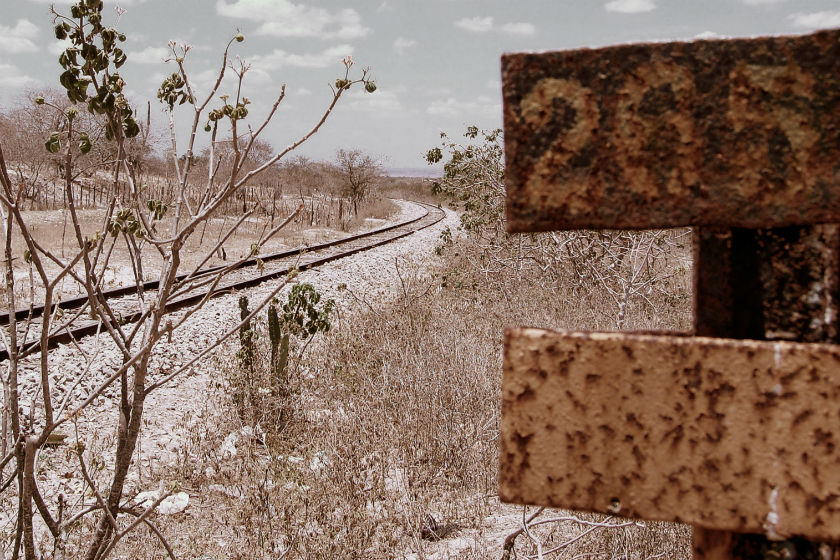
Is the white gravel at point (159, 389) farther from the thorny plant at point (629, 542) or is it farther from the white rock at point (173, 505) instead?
the thorny plant at point (629, 542)

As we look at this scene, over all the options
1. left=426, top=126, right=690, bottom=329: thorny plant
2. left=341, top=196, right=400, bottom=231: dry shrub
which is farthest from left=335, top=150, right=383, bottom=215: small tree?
left=426, top=126, right=690, bottom=329: thorny plant

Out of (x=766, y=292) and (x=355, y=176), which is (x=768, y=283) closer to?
(x=766, y=292)

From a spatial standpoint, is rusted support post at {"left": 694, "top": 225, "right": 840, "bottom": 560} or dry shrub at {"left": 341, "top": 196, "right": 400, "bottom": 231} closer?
rusted support post at {"left": 694, "top": 225, "right": 840, "bottom": 560}

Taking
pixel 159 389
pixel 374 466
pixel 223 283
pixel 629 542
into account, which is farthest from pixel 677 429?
pixel 223 283

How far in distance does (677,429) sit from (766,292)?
224 mm

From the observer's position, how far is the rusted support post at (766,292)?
35.1 inches

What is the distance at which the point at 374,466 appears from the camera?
15.9 feet

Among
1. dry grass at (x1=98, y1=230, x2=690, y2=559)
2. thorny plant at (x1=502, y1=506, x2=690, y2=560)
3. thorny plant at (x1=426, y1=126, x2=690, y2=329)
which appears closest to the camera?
thorny plant at (x1=502, y1=506, x2=690, y2=560)

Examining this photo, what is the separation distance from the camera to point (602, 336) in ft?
3.06

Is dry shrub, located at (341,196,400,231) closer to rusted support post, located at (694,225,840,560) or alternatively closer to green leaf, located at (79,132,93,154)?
green leaf, located at (79,132,93,154)

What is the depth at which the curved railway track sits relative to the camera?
16.7ft

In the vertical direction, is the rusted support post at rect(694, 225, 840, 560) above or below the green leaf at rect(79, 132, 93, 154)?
below

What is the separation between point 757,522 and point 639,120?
566 mm

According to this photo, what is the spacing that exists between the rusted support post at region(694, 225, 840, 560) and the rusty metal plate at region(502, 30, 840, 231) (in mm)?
38
